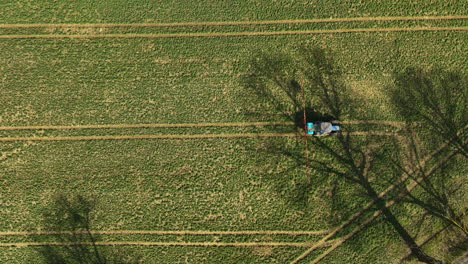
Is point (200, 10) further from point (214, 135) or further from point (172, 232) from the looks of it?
point (172, 232)

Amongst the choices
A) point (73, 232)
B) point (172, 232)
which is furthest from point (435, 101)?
point (73, 232)

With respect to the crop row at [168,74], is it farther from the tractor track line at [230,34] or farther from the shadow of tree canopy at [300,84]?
the shadow of tree canopy at [300,84]

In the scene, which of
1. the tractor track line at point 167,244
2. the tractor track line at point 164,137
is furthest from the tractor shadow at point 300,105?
the tractor track line at point 167,244

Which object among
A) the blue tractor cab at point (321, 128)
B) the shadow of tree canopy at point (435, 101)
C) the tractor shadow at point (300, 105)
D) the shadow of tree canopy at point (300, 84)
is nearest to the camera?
the blue tractor cab at point (321, 128)

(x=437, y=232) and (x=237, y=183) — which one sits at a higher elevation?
(x=237, y=183)

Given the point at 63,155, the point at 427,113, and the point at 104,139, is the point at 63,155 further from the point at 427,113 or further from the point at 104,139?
the point at 427,113

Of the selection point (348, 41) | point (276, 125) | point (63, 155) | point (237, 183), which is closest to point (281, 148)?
point (276, 125)

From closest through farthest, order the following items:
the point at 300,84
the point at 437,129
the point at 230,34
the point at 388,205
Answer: the point at 388,205, the point at 437,129, the point at 300,84, the point at 230,34
